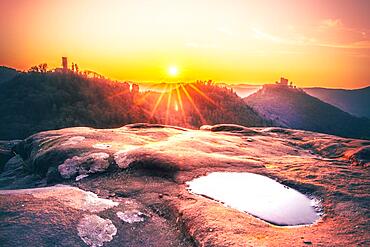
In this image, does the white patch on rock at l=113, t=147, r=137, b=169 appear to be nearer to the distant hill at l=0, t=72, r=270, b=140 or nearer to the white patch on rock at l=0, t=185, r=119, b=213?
the white patch on rock at l=0, t=185, r=119, b=213

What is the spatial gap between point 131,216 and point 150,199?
8.51 ft

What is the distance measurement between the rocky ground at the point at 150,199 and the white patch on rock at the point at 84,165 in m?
0.08

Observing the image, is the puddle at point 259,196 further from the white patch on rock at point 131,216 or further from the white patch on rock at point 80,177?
the white patch on rock at point 80,177

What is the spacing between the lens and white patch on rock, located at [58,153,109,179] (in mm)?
24444

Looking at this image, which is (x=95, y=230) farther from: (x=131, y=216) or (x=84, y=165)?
(x=84, y=165)

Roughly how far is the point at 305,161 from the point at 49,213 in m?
23.9

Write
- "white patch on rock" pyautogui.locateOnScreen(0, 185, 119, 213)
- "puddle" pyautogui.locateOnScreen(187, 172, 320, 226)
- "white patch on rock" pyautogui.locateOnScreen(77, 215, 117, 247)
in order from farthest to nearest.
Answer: "puddle" pyautogui.locateOnScreen(187, 172, 320, 226), "white patch on rock" pyautogui.locateOnScreen(0, 185, 119, 213), "white patch on rock" pyautogui.locateOnScreen(77, 215, 117, 247)

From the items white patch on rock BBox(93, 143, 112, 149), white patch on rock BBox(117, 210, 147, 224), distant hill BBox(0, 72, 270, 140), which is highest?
white patch on rock BBox(93, 143, 112, 149)

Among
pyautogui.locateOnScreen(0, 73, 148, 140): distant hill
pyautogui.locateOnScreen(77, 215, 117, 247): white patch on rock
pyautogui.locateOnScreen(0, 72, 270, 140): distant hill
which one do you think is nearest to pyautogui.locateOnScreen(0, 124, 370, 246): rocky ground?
pyautogui.locateOnScreen(77, 215, 117, 247): white patch on rock

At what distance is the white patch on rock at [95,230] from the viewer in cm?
1353

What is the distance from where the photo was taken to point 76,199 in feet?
56.0

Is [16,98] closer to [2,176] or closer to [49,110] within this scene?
[49,110]

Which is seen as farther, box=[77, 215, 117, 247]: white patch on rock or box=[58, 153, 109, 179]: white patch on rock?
box=[58, 153, 109, 179]: white patch on rock

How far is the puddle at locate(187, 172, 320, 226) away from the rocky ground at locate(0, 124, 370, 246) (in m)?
0.72
